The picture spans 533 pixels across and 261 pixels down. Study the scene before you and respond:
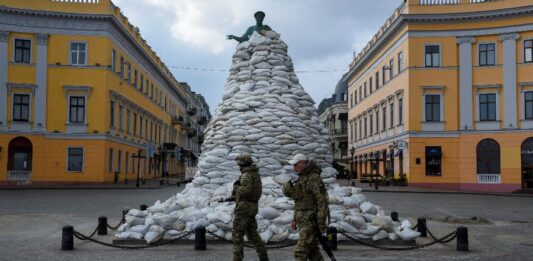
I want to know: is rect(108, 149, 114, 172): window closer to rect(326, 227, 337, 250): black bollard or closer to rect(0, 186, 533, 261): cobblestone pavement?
rect(0, 186, 533, 261): cobblestone pavement

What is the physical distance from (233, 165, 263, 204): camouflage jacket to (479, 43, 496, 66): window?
32.2m

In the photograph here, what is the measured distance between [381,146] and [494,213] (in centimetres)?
2670

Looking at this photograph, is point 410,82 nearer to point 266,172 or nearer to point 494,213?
point 494,213

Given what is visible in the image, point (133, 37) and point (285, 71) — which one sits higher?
point (133, 37)

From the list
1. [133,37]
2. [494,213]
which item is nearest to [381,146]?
[133,37]

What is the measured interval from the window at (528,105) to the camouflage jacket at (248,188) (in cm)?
3177

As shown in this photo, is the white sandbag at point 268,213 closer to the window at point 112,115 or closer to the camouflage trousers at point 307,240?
the camouflage trousers at point 307,240

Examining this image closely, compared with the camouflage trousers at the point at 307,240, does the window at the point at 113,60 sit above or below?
above

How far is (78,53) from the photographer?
38.2 meters

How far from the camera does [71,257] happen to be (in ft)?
31.9

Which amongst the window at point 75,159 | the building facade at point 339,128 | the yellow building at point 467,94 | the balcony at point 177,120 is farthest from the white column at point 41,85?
the building facade at point 339,128

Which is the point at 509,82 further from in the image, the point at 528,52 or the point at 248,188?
the point at 248,188

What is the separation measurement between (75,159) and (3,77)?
21.2 feet

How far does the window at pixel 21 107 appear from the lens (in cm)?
3675
